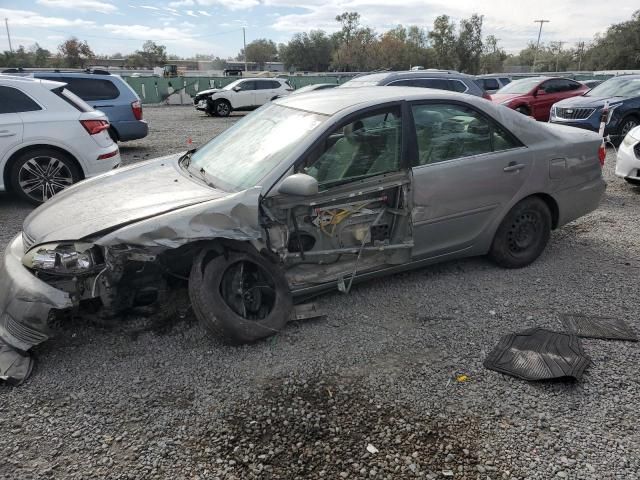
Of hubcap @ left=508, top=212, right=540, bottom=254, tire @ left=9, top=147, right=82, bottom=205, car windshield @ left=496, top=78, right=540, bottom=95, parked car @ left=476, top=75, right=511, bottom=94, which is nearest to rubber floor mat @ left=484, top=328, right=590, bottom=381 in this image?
hubcap @ left=508, top=212, right=540, bottom=254

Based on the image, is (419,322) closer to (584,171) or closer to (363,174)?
(363,174)

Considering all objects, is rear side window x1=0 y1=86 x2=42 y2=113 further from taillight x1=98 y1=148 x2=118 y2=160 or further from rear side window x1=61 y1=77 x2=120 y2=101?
rear side window x1=61 y1=77 x2=120 y2=101

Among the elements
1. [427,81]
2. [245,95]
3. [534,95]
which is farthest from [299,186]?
[245,95]

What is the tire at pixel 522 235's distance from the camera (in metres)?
4.32

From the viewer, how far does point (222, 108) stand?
21609mm

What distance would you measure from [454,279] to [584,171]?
167cm

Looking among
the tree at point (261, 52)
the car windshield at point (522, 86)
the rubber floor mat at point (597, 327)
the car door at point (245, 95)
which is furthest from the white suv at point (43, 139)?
the tree at point (261, 52)

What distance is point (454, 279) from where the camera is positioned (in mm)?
4293

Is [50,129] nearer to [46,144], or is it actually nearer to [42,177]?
[46,144]

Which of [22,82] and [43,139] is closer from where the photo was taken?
[43,139]

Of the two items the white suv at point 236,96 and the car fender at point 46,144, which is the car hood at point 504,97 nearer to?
the white suv at point 236,96

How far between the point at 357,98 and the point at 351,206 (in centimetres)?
88

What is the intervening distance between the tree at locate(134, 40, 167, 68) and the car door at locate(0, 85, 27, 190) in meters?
83.1

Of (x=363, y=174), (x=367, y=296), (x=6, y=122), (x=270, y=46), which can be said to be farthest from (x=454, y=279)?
(x=270, y=46)
